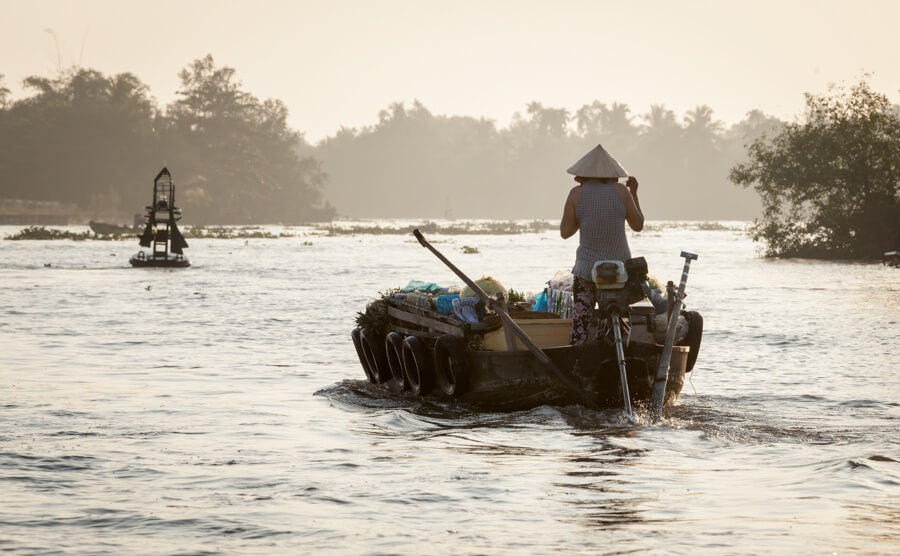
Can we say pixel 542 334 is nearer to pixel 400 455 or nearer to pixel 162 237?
pixel 400 455

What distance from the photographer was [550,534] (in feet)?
25.2

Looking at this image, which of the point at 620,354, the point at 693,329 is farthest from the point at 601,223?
the point at 693,329

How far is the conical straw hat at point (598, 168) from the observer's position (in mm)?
11422

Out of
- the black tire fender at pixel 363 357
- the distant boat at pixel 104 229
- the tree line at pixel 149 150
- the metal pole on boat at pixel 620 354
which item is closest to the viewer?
the metal pole on boat at pixel 620 354

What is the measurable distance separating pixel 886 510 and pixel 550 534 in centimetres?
245

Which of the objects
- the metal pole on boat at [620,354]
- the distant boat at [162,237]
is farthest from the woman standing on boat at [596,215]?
the distant boat at [162,237]

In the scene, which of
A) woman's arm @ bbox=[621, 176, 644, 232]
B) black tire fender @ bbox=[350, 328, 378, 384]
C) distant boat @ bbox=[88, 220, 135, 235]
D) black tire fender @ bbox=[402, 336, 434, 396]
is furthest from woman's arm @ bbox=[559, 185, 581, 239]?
distant boat @ bbox=[88, 220, 135, 235]

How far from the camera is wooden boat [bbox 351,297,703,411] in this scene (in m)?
11.6

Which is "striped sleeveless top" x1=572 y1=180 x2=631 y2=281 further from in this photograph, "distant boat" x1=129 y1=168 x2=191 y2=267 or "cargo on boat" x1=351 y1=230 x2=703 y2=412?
"distant boat" x1=129 y1=168 x2=191 y2=267

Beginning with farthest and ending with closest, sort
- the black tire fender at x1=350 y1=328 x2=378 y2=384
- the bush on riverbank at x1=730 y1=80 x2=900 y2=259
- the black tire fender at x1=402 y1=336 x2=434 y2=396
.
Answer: the bush on riverbank at x1=730 y1=80 x2=900 y2=259, the black tire fender at x1=350 y1=328 x2=378 y2=384, the black tire fender at x1=402 y1=336 x2=434 y2=396

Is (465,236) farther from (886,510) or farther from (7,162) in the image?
(886,510)

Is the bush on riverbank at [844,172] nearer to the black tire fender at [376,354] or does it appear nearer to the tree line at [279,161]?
the black tire fender at [376,354]

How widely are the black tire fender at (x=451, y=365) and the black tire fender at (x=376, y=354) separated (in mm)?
1847

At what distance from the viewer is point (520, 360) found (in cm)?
1194
